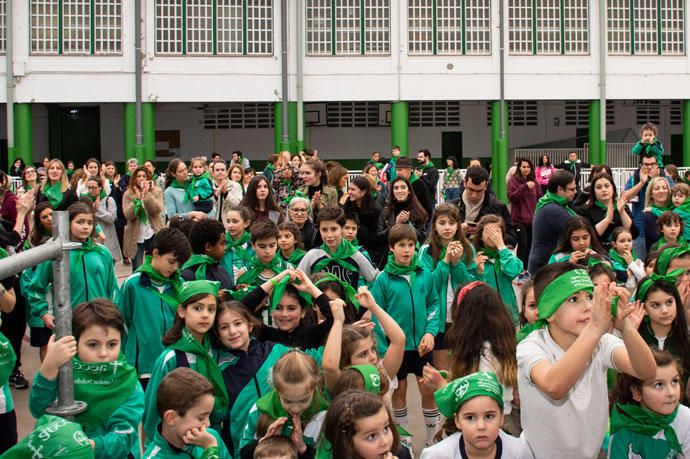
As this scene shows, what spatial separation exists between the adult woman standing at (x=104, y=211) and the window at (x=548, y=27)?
19117 mm

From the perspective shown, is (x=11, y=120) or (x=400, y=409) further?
(x=11, y=120)

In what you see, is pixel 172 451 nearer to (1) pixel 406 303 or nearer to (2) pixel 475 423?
(2) pixel 475 423

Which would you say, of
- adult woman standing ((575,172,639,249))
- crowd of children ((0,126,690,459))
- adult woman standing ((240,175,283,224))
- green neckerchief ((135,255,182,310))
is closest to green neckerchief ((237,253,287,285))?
crowd of children ((0,126,690,459))

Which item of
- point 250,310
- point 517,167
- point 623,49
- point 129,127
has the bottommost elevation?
point 250,310

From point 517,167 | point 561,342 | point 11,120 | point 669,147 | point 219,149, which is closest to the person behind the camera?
point 561,342

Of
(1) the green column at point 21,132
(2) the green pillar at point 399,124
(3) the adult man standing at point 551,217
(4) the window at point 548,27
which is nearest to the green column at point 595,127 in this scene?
(4) the window at point 548,27

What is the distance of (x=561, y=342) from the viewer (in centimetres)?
425

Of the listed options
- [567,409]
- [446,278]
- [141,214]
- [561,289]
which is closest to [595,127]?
[141,214]

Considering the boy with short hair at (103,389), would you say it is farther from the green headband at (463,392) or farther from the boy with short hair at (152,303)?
the green headband at (463,392)

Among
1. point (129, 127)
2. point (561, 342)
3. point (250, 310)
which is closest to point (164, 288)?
point (250, 310)

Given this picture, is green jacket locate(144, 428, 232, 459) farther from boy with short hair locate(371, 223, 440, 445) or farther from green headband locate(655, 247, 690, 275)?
green headband locate(655, 247, 690, 275)

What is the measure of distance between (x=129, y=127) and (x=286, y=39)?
17.5ft

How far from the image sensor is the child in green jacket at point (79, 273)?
7.42 meters

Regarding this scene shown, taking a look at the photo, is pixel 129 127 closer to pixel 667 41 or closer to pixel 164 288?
pixel 667 41
